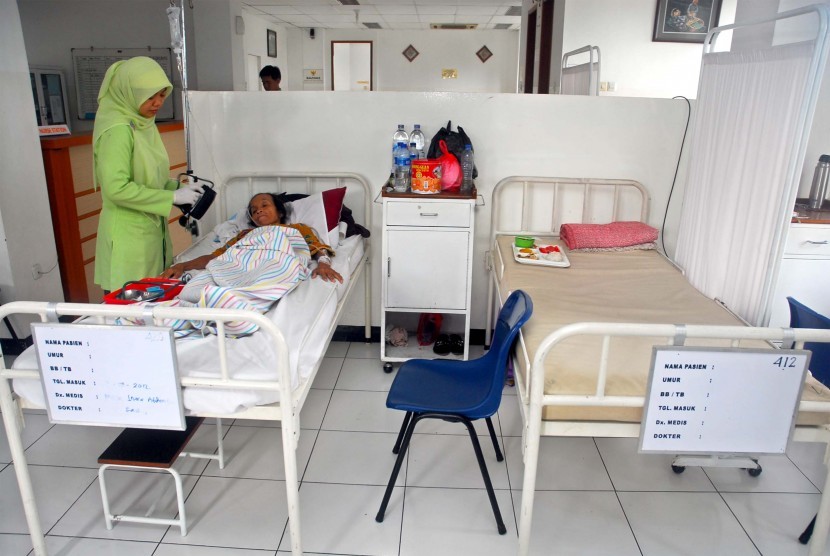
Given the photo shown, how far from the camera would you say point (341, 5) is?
7.99m

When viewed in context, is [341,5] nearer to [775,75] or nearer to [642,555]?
[775,75]

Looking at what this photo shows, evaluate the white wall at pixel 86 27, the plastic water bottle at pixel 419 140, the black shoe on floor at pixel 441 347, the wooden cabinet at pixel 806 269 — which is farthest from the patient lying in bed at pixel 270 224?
the white wall at pixel 86 27

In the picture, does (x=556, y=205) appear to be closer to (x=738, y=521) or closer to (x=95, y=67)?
(x=738, y=521)

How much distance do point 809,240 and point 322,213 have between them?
2383 millimetres

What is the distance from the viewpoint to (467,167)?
321 cm

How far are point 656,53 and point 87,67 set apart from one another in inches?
212

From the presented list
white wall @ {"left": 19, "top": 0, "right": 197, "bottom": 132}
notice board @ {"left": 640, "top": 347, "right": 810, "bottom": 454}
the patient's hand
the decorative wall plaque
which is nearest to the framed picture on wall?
the patient's hand

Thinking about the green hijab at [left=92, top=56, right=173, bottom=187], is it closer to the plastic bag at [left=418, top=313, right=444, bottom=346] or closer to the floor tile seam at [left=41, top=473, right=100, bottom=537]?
the floor tile seam at [left=41, top=473, right=100, bottom=537]

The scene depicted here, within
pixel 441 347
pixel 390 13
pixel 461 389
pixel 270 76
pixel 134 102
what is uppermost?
pixel 390 13

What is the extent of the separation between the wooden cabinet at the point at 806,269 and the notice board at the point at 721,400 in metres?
1.50

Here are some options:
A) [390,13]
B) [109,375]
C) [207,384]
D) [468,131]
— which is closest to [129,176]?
[109,375]

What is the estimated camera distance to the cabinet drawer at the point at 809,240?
288 centimetres

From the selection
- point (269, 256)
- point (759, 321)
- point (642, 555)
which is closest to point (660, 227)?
point (759, 321)

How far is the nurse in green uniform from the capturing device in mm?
2395
